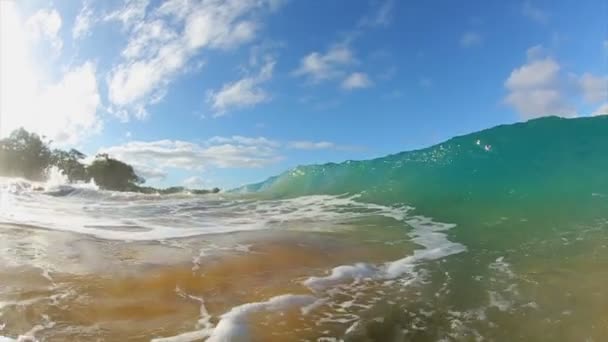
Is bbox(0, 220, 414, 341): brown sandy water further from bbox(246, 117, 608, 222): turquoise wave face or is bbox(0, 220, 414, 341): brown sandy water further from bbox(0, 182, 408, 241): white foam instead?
bbox(246, 117, 608, 222): turquoise wave face

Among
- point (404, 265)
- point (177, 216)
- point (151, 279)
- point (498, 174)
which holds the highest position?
point (498, 174)

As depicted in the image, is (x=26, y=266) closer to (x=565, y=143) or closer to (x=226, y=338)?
(x=226, y=338)

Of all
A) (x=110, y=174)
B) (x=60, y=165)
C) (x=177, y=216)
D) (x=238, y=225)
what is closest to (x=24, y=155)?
(x=60, y=165)

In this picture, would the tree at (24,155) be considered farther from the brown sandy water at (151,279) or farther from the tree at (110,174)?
the brown sandy water at (151,279)

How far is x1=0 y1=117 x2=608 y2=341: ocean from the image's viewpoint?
4.31 m

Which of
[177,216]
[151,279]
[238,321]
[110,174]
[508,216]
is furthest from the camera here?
[110,174]

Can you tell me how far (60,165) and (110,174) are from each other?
14.2 feet

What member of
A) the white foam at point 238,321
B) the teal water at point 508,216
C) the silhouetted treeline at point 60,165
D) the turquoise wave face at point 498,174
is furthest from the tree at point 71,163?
the white foam at point 238,321

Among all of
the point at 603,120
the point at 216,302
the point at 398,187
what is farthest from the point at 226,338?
the point at 603,120

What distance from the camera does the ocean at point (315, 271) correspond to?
431 centimetres

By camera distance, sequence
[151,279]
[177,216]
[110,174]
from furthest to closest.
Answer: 1. [110,174]
2. [177,216]
3. [151,279]

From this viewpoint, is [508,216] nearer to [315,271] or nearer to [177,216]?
[315,271]

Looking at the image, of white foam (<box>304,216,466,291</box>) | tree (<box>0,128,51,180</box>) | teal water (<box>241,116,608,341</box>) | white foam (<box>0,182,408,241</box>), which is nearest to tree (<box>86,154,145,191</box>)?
tree (<box>0,128,51,180</box>)

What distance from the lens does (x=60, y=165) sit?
40.1 metres
